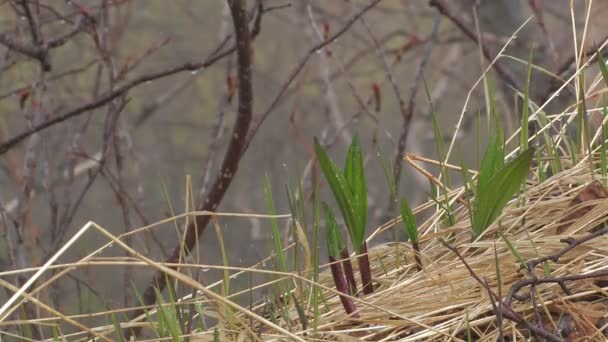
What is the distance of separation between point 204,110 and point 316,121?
119 centimetres

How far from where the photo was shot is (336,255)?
1.36 meters

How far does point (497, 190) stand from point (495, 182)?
2 cm

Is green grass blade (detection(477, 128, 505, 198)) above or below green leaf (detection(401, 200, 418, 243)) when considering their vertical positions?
above

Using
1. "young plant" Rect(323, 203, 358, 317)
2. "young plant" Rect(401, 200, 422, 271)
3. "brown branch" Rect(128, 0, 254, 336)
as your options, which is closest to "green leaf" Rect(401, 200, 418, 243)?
"young plant" Rect(401, 200, 422, 271)

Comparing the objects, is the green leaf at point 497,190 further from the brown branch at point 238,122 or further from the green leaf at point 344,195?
the brown branch at point 238,122

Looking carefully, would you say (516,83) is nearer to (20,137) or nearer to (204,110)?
(20,137)

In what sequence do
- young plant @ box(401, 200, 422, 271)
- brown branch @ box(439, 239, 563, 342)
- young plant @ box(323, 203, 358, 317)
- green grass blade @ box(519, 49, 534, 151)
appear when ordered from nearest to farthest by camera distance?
brown branch @ box(439, 239, 563, 342) → young plant @ box(323, 203, 358, 317) → young plant @ box(401, 200, 422, 271) → green grass blade @ box(519, 49, 534, 151)

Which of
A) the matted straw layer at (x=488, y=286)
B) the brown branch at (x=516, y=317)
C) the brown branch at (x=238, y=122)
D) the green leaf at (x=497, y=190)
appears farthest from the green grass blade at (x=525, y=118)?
the brown branch at (x=238, y=122)

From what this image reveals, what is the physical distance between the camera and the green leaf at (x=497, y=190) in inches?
52.8

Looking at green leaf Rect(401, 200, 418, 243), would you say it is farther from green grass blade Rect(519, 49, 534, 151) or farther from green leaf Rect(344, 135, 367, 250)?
green grass blade Rect(519, 49, 534, 151)

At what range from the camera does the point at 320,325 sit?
4.32ft

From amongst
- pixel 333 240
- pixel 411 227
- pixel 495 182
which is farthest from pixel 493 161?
pixel 333 240

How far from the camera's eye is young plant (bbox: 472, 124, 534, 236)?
135cm

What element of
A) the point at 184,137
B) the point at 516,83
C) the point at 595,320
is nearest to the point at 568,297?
the point at 595,320
